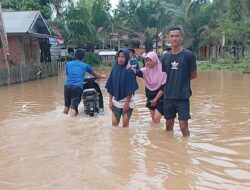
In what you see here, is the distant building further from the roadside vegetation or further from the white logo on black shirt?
the white logo on black shirt

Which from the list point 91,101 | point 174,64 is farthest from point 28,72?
point 174,64

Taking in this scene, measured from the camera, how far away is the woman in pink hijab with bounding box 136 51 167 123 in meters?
7.52

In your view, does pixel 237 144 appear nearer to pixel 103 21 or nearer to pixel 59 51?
pixel 59 51

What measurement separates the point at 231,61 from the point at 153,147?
28.7 m

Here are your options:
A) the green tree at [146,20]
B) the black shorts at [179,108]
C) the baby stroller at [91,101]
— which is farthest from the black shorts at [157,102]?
the green tree at [146,20]

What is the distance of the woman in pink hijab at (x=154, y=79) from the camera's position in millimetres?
7516

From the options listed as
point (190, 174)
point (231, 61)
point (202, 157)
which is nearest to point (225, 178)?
point (190, 174)

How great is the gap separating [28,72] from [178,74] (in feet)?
54.0

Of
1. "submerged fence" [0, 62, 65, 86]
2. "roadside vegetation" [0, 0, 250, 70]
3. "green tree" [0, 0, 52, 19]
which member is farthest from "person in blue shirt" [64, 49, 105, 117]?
"roadside vegetation" [0, 0, 250, 70]

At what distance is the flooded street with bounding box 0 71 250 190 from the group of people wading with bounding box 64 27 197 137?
13.7 inches

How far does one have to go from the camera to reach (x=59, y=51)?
39.7 m

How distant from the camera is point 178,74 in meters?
6.36

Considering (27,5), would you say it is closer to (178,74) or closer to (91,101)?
(91,101)

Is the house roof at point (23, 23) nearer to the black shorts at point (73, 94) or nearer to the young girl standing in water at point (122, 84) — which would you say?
the black shorts at point (73, 94)
